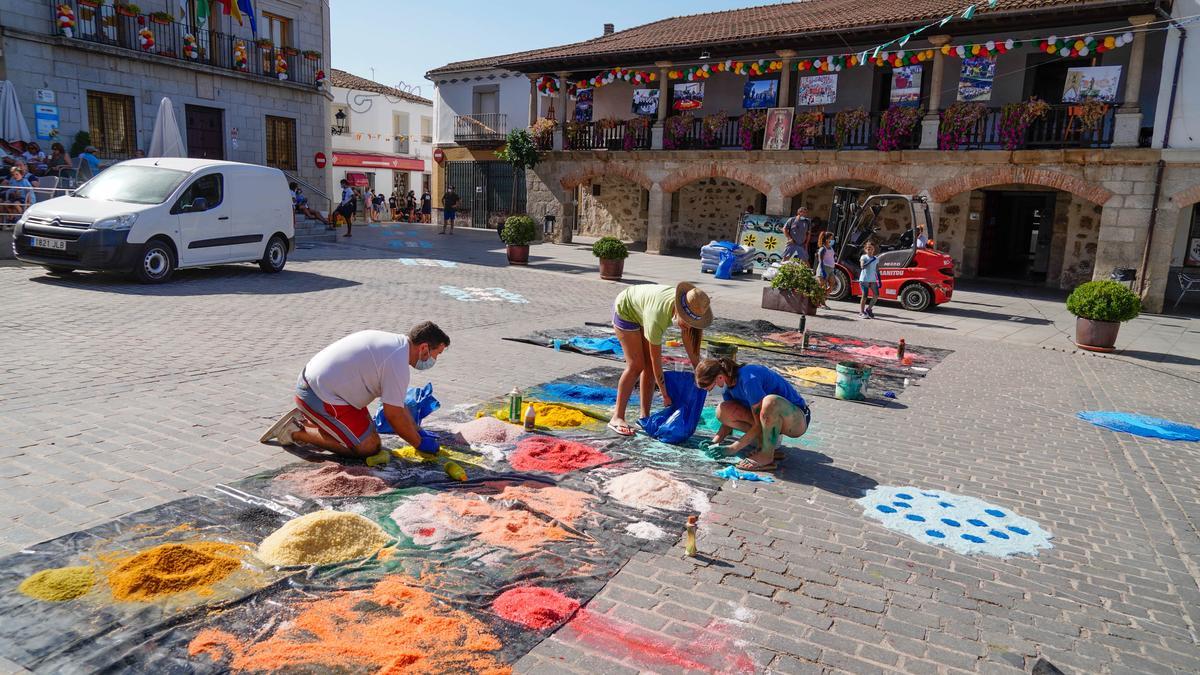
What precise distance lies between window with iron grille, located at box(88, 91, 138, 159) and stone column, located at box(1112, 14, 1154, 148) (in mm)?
24978

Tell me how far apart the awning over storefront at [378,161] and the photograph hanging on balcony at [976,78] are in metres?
31.6

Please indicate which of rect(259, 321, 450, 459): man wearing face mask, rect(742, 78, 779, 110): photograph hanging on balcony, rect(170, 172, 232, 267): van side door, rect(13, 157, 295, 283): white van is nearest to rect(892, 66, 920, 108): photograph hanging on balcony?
rect(742, 78, 779, 110): photograph hanging on balcony

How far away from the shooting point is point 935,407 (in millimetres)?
8352

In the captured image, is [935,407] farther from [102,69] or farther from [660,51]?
[102,69]

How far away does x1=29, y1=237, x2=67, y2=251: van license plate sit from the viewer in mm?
12070

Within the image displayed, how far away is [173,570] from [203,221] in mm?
11320

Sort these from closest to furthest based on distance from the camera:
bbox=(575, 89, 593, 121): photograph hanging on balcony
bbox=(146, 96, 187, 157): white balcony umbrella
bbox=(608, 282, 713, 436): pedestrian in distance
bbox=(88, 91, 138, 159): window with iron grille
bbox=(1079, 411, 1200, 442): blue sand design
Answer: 1. bbox=(608, 282, 713, 436): pedestrian in distance
2. bbox=(1079, 411, 1200, 442): blue sand design
3. bbox=(146, 96, 187, 157): white balcony umbrella
4. bbox=(88, 91, 138, 159): window with iron grille
5. bbox=(575, 89, 593, 121): photograph hanging on balcony

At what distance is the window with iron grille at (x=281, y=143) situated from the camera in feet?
85.1

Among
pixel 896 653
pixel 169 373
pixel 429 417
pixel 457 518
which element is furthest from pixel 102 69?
pixel 896 653

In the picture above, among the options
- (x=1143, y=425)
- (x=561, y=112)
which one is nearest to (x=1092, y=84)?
(x=1143, y=425)

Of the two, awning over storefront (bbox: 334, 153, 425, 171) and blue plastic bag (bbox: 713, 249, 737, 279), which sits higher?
awning over storefront (bbox: 334, 153, 425, 171)

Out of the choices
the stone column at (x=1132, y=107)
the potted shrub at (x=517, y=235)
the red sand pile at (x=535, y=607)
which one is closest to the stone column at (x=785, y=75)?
the stone column at (x=1132, y=107)

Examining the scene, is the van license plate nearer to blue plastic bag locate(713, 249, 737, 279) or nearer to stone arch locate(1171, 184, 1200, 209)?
blue plastic bag locate(713, 249, 737, 279)

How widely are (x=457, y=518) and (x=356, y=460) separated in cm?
120
